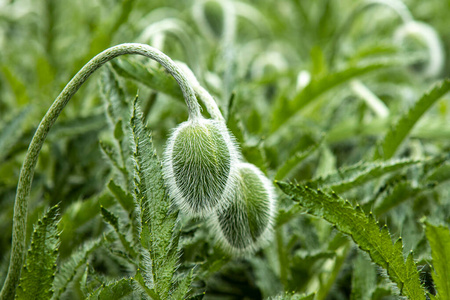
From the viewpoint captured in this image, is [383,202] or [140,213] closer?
[140,213]

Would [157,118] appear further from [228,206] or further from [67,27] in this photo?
[67,27]

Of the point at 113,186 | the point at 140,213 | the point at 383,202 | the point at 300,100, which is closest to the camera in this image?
the point at 140,213

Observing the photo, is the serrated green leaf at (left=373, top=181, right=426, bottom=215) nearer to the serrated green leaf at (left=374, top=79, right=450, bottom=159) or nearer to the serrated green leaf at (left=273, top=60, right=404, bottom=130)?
the serrated green leaf at (left=374, top=79, right=450, bottom=159)

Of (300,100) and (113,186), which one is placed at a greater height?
(300,100)

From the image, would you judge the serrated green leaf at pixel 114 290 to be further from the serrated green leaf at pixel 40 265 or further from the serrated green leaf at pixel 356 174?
the serrated green leaf at pixel 356 174

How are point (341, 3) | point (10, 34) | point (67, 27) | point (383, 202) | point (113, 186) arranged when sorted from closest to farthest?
1. point (113, 186)
2. point (383, 202)
3. point (10, 34)
4. point (67, 27)
5. point (341, 3)

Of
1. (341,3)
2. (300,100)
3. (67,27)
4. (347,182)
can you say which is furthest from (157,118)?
(341,3)


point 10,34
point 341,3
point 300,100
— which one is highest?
point 341,3
